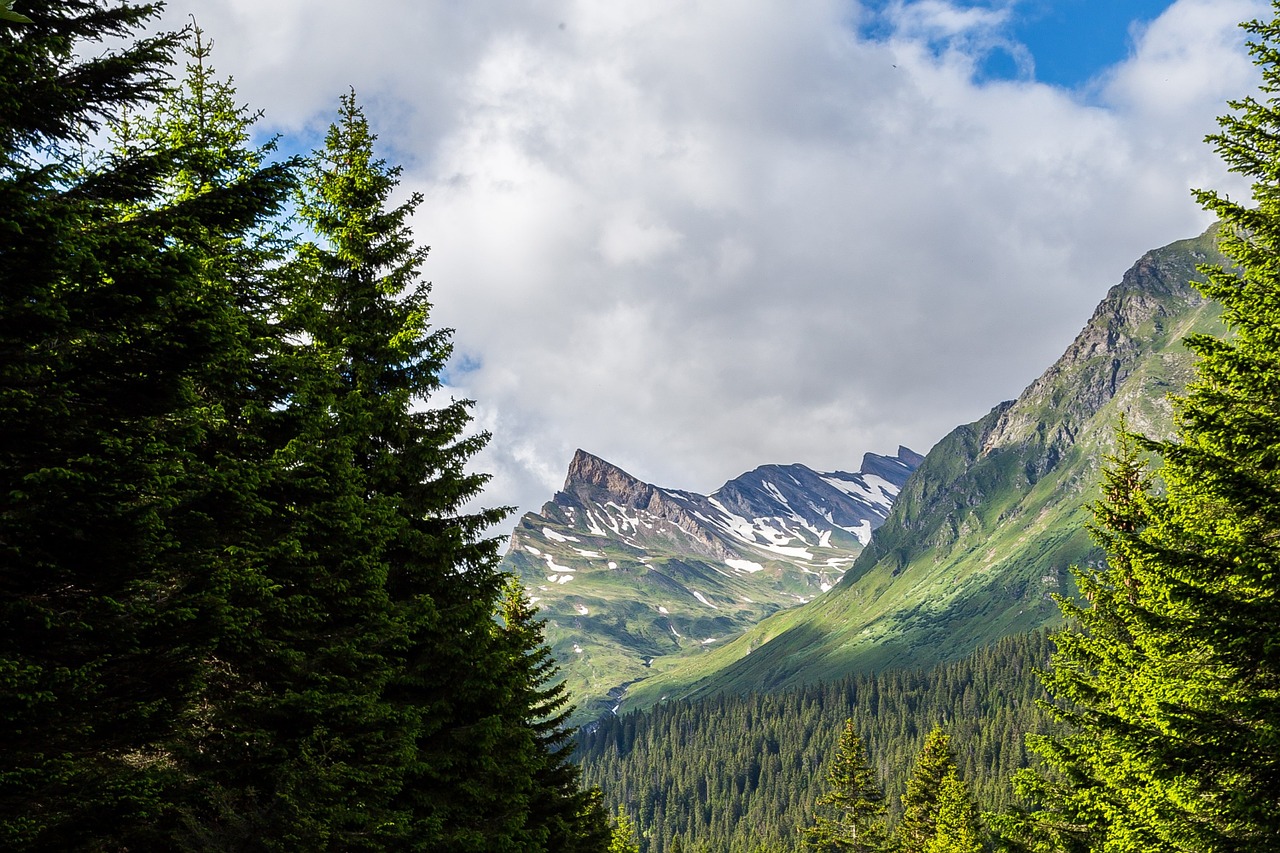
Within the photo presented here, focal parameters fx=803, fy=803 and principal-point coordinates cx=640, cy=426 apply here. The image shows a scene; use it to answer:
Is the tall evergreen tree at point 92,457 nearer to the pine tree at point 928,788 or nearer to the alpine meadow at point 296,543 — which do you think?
the alpine meadow at point 296,543

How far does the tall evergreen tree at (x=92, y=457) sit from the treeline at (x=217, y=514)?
0.03 meters

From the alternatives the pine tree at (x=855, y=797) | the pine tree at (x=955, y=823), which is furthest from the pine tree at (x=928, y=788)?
the pine tree at (x=855, y=797)

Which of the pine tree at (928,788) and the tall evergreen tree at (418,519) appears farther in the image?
the pine tree at (928,788)

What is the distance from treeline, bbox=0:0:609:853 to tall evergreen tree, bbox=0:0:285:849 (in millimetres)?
33

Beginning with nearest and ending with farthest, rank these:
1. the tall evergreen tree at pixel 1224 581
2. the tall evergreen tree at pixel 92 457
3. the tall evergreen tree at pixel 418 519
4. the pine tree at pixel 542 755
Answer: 1. the tall evergreen tree at pixel 92 457
2. the tall evergreen tree at pixel 1224 581
3. the tall evergreen tree at pixel 418 519
4. the pine tree at pixel 542 755

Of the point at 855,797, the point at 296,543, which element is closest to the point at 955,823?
the point at 855,797

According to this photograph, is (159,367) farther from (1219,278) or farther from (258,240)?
(1219,278)

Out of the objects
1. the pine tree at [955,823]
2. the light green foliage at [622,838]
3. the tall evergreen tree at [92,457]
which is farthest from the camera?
the light green foliage at [622,838]

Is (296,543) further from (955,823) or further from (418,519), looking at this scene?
(955,823)

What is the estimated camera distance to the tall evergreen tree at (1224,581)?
10.3 metres

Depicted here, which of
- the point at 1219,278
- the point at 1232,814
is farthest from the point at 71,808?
the point at 1219,278

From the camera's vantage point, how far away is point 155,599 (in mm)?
9820

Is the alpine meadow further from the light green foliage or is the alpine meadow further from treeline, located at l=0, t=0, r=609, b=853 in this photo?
the light green foliage

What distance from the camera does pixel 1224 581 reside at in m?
11.0
